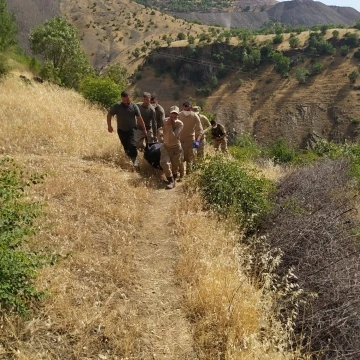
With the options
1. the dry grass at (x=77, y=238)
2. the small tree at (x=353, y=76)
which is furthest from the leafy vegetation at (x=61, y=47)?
the small tree at (x=353, y=76)

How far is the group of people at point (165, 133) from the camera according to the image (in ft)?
23.3

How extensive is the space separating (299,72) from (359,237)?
76.9 meters

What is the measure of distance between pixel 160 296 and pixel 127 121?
183 inches

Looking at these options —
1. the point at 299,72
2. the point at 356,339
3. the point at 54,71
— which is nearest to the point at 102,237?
the point at 356,339

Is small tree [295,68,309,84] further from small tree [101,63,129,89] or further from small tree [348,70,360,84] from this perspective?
small tree [101,63,129,89]

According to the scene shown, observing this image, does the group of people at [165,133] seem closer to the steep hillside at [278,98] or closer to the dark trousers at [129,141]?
the dark trousers at [129,141]

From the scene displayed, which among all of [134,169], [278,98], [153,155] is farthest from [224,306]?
[278,98]

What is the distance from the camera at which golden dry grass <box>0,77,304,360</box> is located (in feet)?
9.30

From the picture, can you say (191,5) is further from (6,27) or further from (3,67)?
(3,67)

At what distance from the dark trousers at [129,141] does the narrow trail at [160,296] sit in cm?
261

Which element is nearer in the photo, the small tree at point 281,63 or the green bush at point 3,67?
the green bush at point 3,67

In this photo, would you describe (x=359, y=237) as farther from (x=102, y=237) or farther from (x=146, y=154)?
(x=146, y=154)

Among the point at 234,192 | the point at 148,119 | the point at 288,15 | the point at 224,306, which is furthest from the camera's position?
the point at 288,15

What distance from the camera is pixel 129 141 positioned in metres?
7.60
